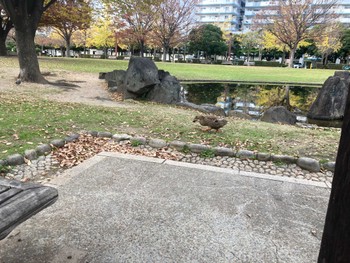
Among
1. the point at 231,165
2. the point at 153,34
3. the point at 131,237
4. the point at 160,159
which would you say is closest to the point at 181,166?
the point at 160,159

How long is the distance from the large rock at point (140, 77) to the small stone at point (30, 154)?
7292 millimetres

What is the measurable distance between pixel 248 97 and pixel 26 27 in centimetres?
1138

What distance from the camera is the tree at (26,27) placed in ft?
38.0

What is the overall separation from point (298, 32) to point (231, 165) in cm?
4423

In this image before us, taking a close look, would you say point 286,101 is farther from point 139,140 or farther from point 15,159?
point 15,159

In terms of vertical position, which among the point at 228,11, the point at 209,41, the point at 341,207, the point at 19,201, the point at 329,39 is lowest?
the point at 19,201

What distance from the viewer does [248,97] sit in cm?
1609

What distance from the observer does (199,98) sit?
49.4ft

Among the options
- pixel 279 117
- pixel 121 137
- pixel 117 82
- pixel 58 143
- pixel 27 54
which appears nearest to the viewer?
pixel 58 143

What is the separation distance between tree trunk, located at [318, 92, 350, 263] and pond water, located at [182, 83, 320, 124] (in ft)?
34.9

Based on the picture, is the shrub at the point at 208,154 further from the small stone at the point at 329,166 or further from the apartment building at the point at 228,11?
the apartment building at the point at 228,11

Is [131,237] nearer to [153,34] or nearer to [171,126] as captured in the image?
[171,126]

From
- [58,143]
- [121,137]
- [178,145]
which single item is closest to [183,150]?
[178,145]

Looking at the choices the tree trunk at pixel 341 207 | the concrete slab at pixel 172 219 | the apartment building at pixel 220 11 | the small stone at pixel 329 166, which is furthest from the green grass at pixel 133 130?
the apartment building at pixel 220 11
